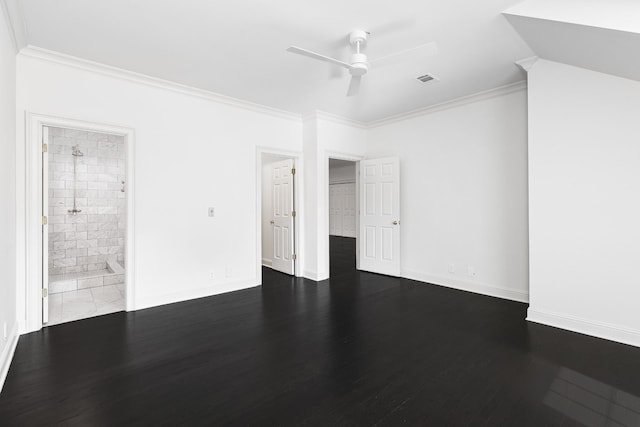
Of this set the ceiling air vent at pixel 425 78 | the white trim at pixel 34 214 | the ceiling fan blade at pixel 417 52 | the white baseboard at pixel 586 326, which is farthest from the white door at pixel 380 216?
the white trim at pixel 34 214

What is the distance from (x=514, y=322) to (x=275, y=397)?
2.65 m

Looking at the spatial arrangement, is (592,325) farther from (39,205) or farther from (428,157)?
(39,205)

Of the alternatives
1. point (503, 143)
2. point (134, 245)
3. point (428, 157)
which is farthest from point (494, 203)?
point (134, 245)

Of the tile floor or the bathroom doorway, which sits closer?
the tile floor

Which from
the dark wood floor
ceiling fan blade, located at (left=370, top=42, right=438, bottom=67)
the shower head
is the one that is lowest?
the dark wood floor

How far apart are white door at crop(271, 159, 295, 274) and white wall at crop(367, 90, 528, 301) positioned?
6.08 ft

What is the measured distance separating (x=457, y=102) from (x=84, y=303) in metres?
5.71

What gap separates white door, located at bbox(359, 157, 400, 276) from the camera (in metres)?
5.25

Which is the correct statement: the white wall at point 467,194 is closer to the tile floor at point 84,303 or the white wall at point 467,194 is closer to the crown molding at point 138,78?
the crown molding at point 138,78

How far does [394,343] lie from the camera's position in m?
2.82

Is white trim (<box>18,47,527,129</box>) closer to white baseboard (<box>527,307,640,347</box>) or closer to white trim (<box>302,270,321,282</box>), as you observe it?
white trim (<box>302,270,321,282</box>)

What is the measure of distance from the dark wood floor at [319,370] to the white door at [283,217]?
187 cm

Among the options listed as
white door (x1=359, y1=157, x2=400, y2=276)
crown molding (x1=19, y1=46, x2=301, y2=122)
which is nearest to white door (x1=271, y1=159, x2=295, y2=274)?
crown molding (x1=19, y1=46, x2=301, y2=122)

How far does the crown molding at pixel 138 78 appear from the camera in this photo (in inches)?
→ 121
